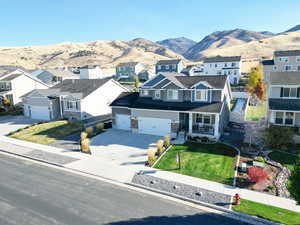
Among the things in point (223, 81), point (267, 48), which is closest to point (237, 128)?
point (223, 81)

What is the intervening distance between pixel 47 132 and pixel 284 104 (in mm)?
29796

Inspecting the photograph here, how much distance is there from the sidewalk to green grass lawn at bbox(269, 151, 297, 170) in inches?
225

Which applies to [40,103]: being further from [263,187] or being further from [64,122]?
[263,187]

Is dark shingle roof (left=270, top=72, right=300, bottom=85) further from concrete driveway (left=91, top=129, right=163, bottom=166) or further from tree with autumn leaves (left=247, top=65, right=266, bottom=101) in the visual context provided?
concrete driveway (left=91, top=129, right=163, bottom=166)

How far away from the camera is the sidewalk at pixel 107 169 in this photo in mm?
13664

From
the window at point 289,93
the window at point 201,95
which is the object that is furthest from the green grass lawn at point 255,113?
the window at point 201,95

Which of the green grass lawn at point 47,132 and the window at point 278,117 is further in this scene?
the green grass lawn at point 47,132

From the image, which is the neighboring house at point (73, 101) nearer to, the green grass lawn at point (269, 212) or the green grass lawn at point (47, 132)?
the green grass lawn at point (47, 132)

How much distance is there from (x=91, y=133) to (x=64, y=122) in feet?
24.2

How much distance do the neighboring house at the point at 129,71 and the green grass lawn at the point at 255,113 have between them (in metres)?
55.5

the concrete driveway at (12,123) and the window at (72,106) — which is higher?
Answer: the window at (72,106)

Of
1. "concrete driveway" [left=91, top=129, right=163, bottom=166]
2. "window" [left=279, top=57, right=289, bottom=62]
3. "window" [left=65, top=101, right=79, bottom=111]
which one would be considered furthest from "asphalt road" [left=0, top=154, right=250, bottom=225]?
"window" [left=279, top=57, right=289, bottom=62]

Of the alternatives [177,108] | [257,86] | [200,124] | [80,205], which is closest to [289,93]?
[200,124]

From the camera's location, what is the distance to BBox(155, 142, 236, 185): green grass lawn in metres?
16.6
